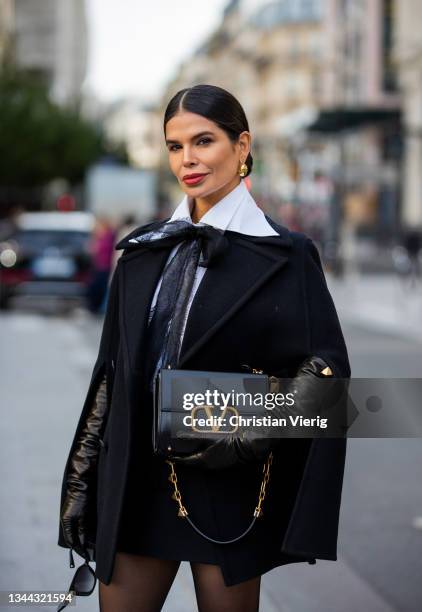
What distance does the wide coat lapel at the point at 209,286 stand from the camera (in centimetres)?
301

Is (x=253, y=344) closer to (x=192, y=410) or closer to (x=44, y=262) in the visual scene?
(x=192, y=410)

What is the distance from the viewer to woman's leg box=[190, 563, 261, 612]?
117 inches

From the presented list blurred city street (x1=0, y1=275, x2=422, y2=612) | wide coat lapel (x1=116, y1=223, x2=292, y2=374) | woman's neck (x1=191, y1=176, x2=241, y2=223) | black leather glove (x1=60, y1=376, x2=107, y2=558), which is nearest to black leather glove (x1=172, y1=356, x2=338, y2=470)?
wide coat lapel (x1=116, y1=223, x2=292, y2=374)

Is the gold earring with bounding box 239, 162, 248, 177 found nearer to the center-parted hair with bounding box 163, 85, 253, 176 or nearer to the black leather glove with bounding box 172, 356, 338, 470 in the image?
the center-parted hair with bounding box 163, 85, 253, 176

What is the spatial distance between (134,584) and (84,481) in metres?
0.29

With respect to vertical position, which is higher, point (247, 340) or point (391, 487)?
point (247, 340)

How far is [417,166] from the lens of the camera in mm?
53062

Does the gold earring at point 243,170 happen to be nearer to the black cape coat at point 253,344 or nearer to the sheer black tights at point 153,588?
the black cape coat at point 253,344

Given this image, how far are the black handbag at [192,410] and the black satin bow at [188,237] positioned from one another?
29 centimetres

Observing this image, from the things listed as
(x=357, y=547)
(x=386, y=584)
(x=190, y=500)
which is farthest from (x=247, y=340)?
(x=357, y=547)

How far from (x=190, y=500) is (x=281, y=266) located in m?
0.55

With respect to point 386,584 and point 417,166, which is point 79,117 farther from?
point 386,584

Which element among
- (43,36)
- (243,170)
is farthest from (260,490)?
(43,36)

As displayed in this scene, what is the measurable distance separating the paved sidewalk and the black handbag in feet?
55.1
